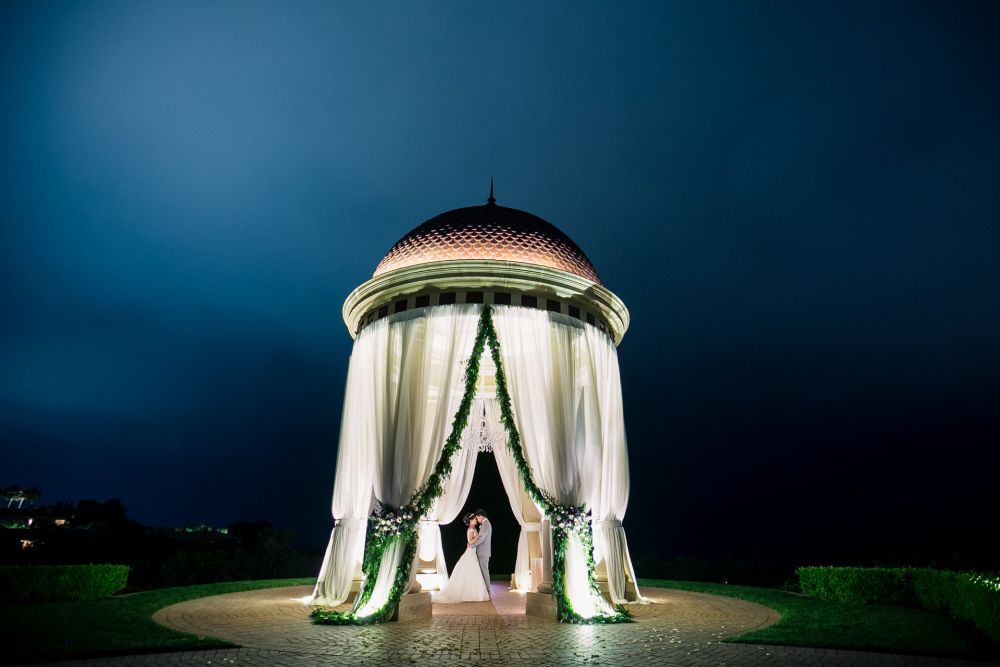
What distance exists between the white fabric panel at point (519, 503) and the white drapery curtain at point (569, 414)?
2235mm

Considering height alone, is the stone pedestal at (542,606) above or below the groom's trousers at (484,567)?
below

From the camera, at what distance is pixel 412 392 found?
10.9 metres

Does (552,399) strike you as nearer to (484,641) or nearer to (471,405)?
(471,405)

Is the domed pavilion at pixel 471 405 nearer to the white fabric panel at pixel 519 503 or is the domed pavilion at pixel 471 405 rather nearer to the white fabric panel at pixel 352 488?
the white fabric panel at pixel 352 488

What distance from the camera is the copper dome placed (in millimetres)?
12258

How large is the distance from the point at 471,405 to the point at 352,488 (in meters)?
2.73

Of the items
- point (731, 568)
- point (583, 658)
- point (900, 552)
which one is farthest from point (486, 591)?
point (900, 552)

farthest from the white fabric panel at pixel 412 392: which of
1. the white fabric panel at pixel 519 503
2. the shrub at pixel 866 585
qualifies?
the shrub at pixel 866 585

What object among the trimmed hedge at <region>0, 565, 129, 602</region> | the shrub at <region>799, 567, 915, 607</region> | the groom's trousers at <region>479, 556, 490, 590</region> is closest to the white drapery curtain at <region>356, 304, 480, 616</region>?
the groom's trousers at <region>479, 556, 490, 590</region>

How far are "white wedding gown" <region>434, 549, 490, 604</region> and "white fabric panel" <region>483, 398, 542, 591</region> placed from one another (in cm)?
149

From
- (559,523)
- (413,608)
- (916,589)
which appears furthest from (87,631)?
(916,589)

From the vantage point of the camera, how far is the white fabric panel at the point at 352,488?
11367 millimetres

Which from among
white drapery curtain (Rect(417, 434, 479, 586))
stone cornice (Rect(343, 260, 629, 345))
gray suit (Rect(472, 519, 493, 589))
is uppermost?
stone cornice (Rect(343, 260, 629, 345))

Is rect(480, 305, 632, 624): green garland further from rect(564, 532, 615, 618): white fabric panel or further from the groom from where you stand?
the groom
